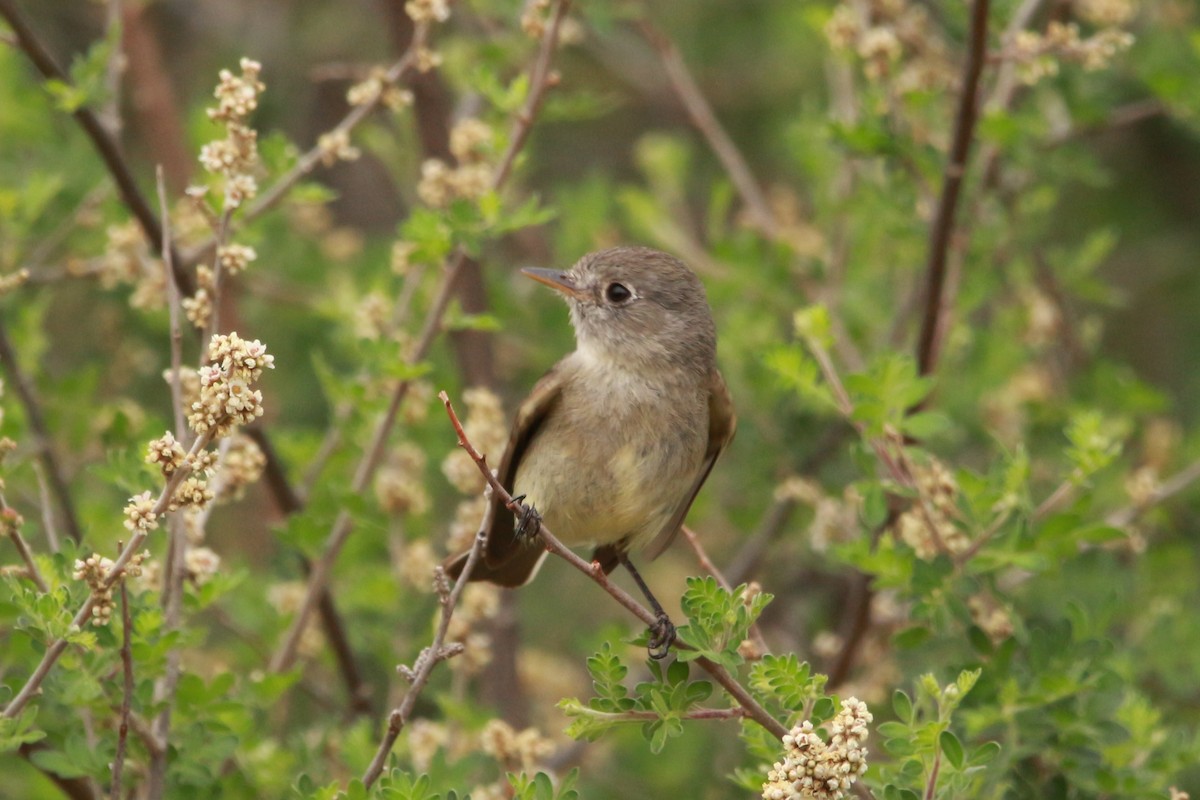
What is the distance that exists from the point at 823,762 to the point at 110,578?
Answer: 1334 mm

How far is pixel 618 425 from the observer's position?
175 inches

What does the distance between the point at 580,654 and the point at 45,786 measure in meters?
2.93

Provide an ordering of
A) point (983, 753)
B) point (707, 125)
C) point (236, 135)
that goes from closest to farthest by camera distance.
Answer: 1. point (983, 753)
2. point (236, 135)
3. point (707, 125)

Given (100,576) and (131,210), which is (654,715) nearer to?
(100,576)

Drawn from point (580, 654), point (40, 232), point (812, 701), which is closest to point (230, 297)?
point (40, 232)

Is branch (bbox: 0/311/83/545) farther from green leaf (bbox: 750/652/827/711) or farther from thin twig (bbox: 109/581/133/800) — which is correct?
green leaf (bbox: 750/652/827/711)

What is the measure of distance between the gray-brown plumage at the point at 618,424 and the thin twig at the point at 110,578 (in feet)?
4.52

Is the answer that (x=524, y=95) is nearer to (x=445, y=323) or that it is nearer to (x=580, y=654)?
(x=445, y=323)

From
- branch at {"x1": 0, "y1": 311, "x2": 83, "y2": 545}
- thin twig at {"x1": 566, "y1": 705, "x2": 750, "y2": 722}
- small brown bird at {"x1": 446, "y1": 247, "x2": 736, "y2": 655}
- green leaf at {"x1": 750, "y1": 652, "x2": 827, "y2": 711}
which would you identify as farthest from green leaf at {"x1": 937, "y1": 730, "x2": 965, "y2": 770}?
branch at {"x1": 0, "y1": 311, "x2": 83, "y2": 545}

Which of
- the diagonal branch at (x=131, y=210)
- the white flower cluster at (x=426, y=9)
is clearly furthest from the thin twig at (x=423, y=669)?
the white flower cluster at (x=426, y=9)

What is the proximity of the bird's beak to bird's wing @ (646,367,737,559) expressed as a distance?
1.72 ft

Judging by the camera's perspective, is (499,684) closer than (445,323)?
No

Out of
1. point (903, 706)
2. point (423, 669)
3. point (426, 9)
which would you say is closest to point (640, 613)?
point (423, 669)

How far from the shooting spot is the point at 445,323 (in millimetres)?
4488
